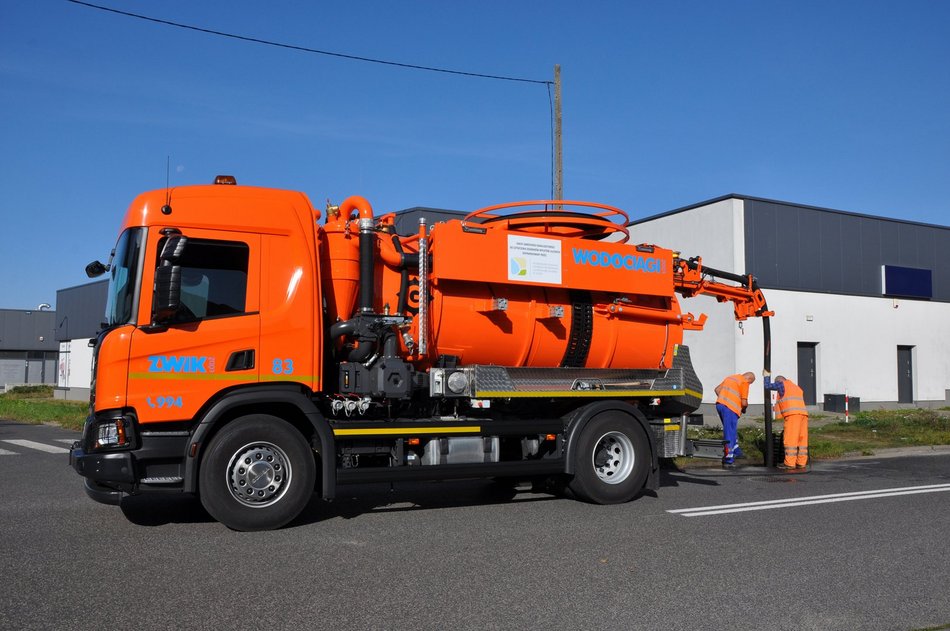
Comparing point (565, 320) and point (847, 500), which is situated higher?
point (565, 320)

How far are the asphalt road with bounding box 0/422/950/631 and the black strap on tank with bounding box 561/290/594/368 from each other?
5.31 feet

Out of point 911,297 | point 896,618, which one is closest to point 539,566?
point 896,618

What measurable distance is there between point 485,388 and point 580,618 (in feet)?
13.1

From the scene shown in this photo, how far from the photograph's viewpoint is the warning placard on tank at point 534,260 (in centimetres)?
883

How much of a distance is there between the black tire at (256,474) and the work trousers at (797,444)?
8799mm

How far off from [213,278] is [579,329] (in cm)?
408

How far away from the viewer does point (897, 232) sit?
1213 inches

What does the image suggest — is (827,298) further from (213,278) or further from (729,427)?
(213,278)

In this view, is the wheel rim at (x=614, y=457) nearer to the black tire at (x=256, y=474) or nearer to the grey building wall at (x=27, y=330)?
the black tire at (x=256, y=474)

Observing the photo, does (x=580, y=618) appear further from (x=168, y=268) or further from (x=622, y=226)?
(x=622, y=226)

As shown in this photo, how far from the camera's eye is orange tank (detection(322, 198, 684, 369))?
848 cm

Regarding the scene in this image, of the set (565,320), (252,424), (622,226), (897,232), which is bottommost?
(252,424)

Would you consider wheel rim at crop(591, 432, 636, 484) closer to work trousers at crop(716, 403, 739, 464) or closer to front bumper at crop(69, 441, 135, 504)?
work trousers at crop(716, 403, 739, 464)

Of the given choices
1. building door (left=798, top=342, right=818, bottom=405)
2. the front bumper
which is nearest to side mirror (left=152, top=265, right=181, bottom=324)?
the front bumper
